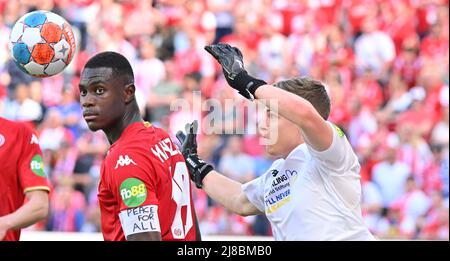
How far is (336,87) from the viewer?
16172mm

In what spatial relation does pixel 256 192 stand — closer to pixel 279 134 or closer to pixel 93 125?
pixel 279 134

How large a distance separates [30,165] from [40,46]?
86 cm

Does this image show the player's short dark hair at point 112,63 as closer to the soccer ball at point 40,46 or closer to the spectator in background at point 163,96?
the soccer ball at point 40,46

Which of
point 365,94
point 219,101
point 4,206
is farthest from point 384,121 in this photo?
point 4,206

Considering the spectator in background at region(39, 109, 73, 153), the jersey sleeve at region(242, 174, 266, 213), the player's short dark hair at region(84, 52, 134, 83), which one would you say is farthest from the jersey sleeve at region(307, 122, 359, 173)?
the spectator in background at region(39, 109, 73, 153)

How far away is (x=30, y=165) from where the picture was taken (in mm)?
6965

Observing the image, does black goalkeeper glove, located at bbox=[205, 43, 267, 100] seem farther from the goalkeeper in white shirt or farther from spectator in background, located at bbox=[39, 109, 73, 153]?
spectator in background, located at bbox=[39, 109, 73, 153]

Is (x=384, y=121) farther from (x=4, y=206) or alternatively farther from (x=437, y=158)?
(x=4, y=206)

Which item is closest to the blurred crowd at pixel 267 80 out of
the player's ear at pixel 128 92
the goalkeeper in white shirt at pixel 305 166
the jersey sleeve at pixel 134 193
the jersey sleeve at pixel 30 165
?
the jersey sleeve at pixel 30 165

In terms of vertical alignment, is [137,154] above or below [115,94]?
below

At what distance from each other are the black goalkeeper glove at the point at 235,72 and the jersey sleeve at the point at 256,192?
88 cm

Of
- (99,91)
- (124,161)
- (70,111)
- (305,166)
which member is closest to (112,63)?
(99,91)
